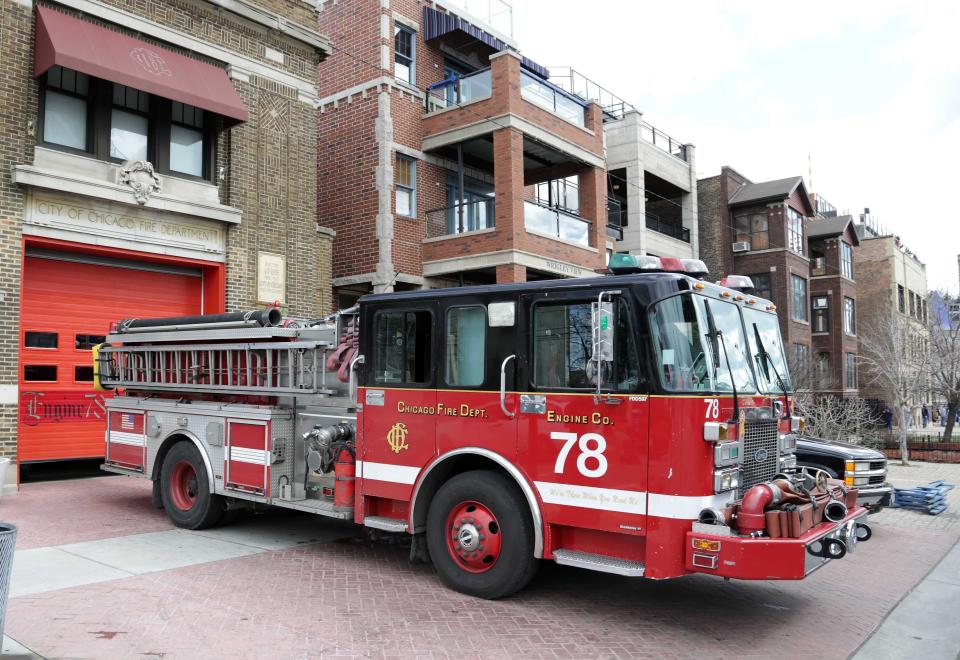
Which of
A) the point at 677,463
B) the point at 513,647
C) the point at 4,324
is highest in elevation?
the point at 4,324

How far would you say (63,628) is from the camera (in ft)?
17.7

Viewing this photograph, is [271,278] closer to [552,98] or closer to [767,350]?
[552,98]

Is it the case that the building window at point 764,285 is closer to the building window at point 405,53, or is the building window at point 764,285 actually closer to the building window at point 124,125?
the building window at point 405,53

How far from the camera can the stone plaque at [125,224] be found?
38.3 ft

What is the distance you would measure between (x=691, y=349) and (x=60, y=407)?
10.8 metres

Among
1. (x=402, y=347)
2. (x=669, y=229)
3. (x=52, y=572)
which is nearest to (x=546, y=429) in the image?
(x=402, y=347)

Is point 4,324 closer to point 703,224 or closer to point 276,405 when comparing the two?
point 276,405

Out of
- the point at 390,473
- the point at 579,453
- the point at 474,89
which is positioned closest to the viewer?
the point at 579,453

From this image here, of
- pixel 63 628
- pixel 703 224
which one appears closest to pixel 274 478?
pixel 63 628

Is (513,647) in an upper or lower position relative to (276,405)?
lower

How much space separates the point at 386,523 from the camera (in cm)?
689

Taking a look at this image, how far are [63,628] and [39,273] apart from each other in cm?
846

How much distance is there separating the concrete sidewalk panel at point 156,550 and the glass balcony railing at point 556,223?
1224 centimetres

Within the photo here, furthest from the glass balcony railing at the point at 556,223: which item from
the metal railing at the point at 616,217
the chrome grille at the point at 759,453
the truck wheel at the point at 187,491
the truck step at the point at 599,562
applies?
the truck step at the point at 599,562
